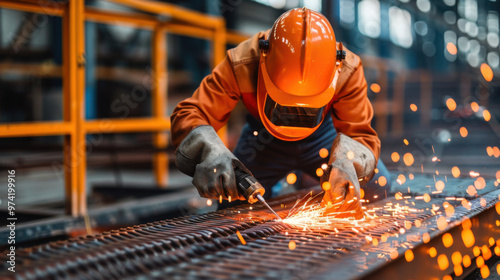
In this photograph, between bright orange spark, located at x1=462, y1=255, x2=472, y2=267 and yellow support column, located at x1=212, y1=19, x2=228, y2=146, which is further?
yellow support column, located at x1=212, y1=19, x2=228, y2=146

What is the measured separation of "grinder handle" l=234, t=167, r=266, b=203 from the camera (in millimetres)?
1818

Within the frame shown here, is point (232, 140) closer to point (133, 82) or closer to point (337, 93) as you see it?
point (133, 82)

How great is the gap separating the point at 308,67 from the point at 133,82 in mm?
9458

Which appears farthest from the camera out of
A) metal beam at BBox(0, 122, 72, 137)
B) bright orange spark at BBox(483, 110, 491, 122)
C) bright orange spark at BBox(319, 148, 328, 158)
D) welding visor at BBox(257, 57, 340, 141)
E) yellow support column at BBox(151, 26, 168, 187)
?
bright orange spark at BBox(483, 110, 491, 122)

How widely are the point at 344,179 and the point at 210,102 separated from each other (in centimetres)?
77

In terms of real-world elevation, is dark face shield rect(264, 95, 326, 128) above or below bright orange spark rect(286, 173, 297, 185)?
above

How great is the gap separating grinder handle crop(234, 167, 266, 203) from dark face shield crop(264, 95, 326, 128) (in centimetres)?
32

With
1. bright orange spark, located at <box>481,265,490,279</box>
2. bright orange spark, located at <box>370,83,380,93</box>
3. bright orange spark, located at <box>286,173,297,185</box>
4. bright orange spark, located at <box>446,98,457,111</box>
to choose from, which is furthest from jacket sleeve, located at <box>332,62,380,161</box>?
bright orange spark, located at <box>446,98,457,111</box>

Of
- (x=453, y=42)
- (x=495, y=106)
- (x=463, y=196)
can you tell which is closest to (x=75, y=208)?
(x=463, y=196)

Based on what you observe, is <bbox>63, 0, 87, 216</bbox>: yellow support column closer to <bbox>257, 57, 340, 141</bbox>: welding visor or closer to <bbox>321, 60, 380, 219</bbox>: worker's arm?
<bbox>257, 57, 340, 141</bbox>: welding visor

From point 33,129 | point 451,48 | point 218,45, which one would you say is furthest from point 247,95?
point 451,48

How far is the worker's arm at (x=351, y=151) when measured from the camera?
1.92 metres

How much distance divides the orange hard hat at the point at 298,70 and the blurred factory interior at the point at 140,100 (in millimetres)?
1146

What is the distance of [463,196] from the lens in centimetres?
245
